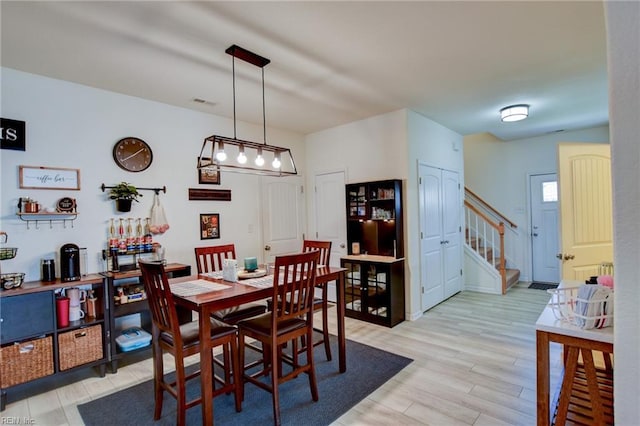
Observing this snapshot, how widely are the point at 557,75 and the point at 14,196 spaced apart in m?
5.22

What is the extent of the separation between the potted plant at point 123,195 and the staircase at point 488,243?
5.15 m

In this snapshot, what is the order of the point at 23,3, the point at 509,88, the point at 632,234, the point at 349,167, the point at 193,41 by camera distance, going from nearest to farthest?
the point at 632,234, the point at 23,3, the point at 193,41, the point at 509,88, the point at 349,167

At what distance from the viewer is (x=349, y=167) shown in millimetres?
4824

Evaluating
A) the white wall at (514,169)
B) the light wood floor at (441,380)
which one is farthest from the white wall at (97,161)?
the white wall at (514,169)

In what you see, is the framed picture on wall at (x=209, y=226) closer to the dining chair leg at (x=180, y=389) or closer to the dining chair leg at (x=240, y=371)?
the dining chair leg at (x=240, y=371)

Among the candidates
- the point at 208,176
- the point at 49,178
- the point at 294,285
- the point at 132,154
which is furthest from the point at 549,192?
the point at 49,178

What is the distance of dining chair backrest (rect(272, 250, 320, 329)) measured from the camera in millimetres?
2219

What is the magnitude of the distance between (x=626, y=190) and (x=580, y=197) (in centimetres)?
323

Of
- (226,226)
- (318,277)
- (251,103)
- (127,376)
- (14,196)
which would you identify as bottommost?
(127,376)

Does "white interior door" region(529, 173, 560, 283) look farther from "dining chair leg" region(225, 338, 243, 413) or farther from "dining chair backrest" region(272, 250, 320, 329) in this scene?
"dining chair leg" region(225, 338, 243, 413)

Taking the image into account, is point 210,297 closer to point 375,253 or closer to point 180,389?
point 180,389

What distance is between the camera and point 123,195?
333 centimetres

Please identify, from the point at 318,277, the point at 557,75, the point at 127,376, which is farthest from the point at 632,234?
the point at 127,376

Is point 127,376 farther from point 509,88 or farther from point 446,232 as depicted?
point 509,88
